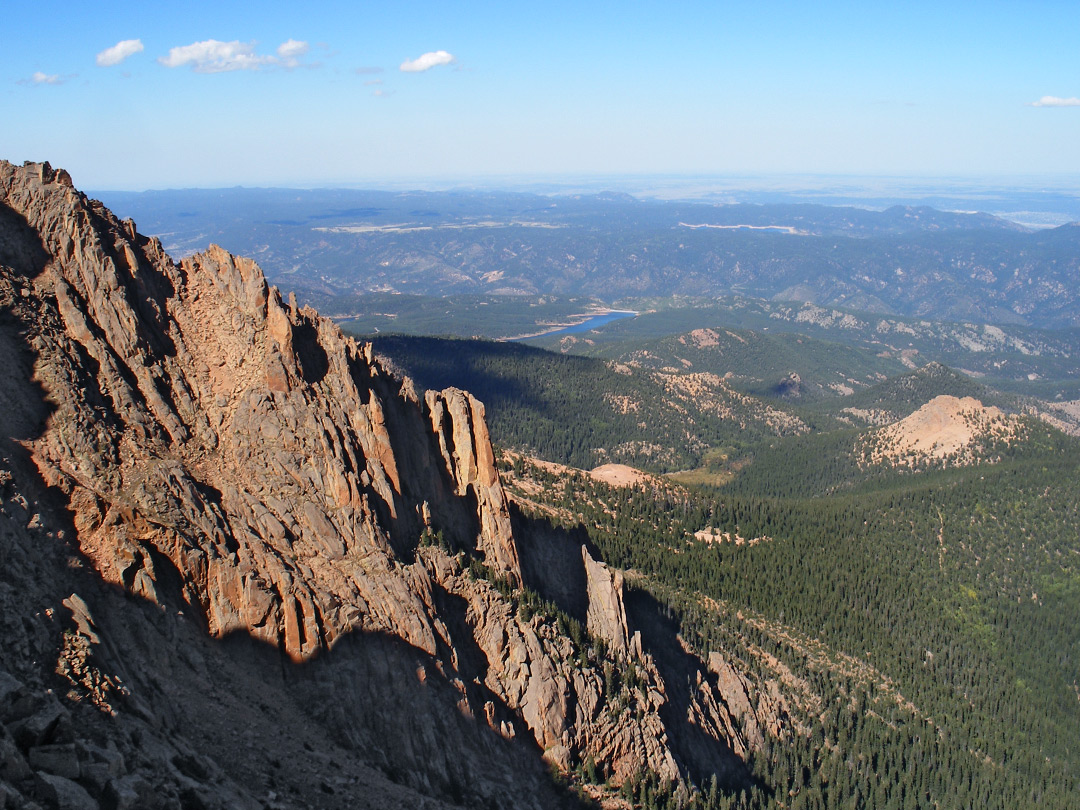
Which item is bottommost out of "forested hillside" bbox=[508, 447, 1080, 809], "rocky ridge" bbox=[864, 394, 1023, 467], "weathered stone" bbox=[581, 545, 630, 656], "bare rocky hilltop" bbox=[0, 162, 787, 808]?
"forested hillside" bbox=[508, 447, 1080, 809]

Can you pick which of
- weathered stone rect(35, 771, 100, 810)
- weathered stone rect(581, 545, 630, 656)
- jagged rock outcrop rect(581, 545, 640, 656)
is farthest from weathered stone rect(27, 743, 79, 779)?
jagged rock outcrop rect(581, 545, 640, 656)

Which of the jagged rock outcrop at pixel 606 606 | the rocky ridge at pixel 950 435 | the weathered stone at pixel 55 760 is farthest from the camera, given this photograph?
the rocky ridge at pixel 950 435

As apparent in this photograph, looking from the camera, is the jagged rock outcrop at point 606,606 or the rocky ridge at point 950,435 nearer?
the jagged rock outcrop at point 606,606

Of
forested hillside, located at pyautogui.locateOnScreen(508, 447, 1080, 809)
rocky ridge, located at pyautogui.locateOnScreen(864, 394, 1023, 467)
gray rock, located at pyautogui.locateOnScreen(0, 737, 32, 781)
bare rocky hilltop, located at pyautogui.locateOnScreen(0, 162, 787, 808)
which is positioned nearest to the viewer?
gray rock, located at pyautogui.locateOnScreen(0, 737, 32, 781)

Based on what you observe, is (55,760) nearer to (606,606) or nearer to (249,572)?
(249,572)

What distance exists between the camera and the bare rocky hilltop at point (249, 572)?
99.1 ft

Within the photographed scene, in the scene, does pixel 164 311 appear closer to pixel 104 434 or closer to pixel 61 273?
pixel 61 273

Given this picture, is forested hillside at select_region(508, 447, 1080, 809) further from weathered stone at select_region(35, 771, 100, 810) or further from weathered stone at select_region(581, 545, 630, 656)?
weathered stone at select_region(35, 771, 100, 810)

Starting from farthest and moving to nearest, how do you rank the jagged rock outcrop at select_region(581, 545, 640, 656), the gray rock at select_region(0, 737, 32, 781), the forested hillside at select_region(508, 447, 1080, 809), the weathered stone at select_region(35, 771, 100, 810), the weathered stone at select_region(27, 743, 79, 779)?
the forested hillside at select_region(508, 447, 1080, 809) → the jagged rock outcrop at select_region(581, 545, 640, 656) → the weathered stone at select_region(27, 743, 79, 779) → the weathered stone at select_region(35, 771, 100, 810) → the gray rock at select_region(0, 737, 32, 781)

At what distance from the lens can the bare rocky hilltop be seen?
30.2m

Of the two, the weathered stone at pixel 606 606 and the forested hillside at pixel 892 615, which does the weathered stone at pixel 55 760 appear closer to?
the forested hillside at pixel 892 615

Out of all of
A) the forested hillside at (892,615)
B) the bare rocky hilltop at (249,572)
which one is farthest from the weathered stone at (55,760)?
the forested hillside at (892,615)

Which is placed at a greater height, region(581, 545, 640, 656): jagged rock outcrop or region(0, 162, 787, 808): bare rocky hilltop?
region(0, 162, 787, 808): bare rocky hilltop

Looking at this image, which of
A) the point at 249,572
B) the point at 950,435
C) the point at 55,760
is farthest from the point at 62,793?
the point at 950,435
